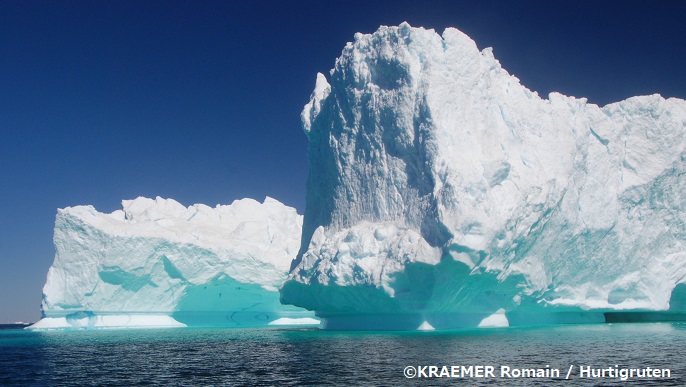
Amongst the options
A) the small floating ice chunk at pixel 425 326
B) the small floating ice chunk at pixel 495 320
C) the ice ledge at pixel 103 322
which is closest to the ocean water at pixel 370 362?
the small floating ice chunk at pixel 425 326

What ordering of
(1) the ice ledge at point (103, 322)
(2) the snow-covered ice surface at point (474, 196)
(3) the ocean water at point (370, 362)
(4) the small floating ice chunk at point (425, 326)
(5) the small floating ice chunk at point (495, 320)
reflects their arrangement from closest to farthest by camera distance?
(3) the ocean water at point (370, 362)
(2) the snow-covered ice surface at point (474, 196)
(4) the small floating ice chunk at point (425, 326)
(5) the small floating ice chunk at point (495, 320)
(1) the ice ledge at point (103, 322)

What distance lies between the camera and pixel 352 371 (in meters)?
13.4

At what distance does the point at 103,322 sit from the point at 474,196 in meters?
29.9

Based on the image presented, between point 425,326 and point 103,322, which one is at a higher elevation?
point 103,322

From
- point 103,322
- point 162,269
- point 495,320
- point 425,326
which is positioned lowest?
point 425,326

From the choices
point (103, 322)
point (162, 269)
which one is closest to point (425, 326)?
point (162, 269)

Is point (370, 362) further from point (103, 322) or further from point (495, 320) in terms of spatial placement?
point (103, 322)

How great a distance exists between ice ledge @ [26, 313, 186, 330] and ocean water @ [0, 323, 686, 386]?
66.6ft

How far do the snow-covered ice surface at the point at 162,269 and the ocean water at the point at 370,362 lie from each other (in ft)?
56.0

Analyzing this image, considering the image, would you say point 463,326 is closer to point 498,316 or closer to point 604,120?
point 498,316

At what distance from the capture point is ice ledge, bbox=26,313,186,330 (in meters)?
41.2

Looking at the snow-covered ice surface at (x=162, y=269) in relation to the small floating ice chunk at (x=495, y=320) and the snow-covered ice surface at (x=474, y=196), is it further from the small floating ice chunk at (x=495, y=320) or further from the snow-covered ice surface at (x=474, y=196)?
the small floating ice chunk at (x=495, y=320)

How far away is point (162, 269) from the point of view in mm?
40469

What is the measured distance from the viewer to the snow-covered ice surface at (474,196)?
79.6 feet
